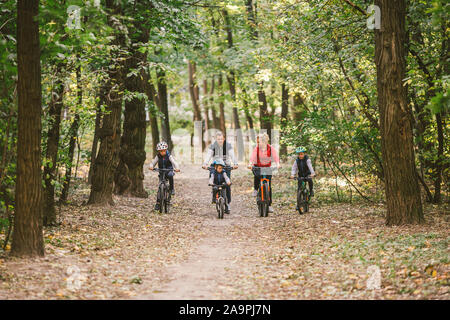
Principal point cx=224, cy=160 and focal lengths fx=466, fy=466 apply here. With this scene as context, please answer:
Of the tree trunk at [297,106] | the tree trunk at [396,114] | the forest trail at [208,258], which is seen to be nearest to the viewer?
the forest trail at [208,258]

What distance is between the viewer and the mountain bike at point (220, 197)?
537 inches

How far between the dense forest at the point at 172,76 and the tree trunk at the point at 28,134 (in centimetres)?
2

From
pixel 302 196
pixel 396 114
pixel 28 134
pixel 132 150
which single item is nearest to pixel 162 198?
pixel 132 150

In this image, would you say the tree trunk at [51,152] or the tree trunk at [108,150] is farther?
the tree trunk at [108,150]

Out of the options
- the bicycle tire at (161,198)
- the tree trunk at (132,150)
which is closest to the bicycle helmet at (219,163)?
the bicycle tire at (161,198)

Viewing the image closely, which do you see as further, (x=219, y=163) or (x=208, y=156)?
(x=208, y=156)

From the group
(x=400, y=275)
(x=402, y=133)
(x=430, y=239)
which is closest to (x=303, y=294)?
(x=400, y=275)

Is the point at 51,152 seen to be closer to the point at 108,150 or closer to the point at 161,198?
the point at 108,150

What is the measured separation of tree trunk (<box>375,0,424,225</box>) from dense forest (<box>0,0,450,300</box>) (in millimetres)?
21

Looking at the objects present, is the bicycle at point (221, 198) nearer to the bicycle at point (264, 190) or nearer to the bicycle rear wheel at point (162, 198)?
the bicycle at point (264, 190)

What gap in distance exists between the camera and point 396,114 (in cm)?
980

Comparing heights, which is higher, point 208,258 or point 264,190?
point 264,190

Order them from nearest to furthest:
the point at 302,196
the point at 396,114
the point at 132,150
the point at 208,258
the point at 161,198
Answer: the point at 208,258 → the point at 396,114 → the point at 302,196 → the point at 161,198 → the point at 132,150

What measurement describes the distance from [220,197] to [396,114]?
19.0ft
